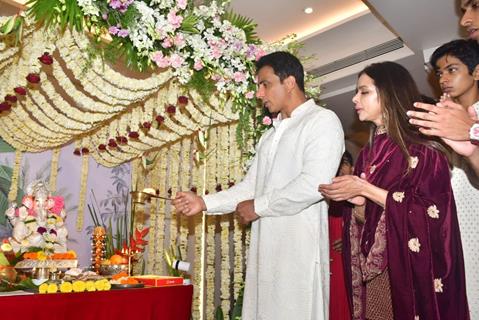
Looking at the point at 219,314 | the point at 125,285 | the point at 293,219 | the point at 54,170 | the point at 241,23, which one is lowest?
the point at 219,314

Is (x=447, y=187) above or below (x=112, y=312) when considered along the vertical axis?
above

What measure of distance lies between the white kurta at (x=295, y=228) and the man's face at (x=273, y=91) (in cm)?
21

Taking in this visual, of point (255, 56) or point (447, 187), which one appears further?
point (255, 56)

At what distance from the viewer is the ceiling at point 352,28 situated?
404 centimetres

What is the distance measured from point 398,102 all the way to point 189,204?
1.23m

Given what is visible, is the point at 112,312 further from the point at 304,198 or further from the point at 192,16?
the point at 192,16

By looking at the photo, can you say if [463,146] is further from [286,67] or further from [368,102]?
[286,67]

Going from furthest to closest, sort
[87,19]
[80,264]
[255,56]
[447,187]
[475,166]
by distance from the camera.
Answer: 1. [80,264]
2. [255,56]
3. [87,19]
4. [447,187]
5. [475,166]

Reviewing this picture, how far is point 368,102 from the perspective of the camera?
2.04 metres

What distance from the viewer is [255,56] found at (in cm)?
329

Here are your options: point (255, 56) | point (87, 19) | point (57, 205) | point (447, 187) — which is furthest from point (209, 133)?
point (447, 187)

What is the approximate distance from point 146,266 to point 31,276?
8.49 ft

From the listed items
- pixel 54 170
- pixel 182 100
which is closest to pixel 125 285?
pixel 182 100

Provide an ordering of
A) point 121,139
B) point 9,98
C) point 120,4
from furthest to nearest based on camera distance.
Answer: point 121,139 → point 9,98 → point 120,4
